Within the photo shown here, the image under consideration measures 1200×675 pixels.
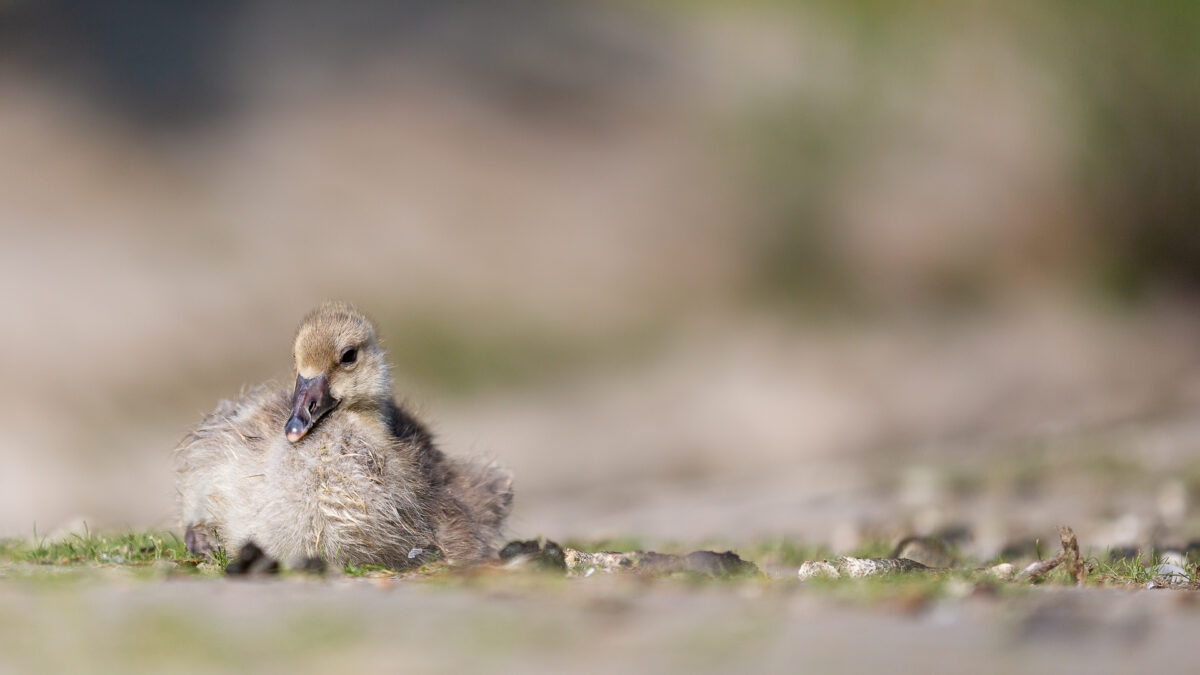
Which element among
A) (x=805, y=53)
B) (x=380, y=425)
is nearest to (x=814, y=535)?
→ (x=380, y=425)

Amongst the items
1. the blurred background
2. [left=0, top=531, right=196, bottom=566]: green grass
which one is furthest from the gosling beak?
the blurred background

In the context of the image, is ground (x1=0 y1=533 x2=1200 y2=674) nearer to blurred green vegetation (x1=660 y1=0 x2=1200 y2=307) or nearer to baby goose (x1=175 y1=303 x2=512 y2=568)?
baby goose (x1=175 y1=303 x2=512 y2=568)

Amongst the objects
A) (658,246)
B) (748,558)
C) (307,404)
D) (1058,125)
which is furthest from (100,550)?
(1058,125)

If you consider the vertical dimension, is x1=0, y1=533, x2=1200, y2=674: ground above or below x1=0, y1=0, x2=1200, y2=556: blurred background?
below

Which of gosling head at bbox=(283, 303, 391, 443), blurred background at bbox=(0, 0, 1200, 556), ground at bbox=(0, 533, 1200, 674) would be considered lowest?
ground at bbox=(0, 533, 1200, 674)

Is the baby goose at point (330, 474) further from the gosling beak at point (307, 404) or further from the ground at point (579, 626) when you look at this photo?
the ground at point (579, 626)

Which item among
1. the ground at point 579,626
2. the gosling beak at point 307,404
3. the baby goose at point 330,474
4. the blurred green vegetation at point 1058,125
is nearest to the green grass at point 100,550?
the baby goose at point 330,474

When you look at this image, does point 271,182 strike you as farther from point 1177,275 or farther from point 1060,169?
point 1177,275
